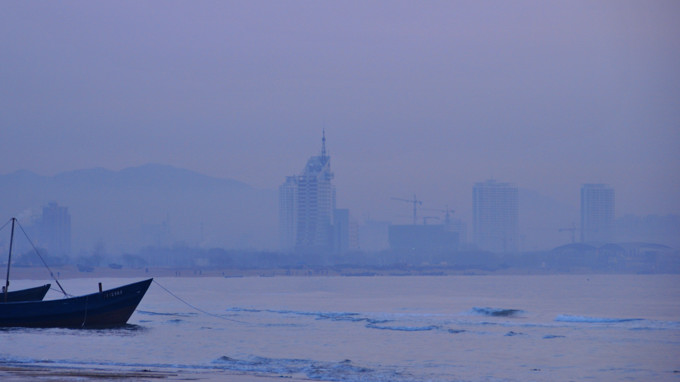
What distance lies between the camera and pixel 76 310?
145 feet

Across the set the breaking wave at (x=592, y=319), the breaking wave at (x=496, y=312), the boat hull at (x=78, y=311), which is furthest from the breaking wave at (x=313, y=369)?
the breaking wave at (x=496, y=312)

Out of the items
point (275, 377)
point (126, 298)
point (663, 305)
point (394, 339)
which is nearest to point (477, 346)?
point (394, 339)

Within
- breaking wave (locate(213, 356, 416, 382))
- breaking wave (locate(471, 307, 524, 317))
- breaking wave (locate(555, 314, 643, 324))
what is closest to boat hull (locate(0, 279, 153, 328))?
breaking wave (locate(213, 356, 416, 382))

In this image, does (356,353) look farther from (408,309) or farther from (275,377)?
(408,309)

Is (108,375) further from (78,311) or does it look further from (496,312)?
(496,312)

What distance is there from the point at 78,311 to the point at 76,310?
0.12 m

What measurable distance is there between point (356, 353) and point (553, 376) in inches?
358

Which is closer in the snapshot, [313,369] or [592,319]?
[313,369]

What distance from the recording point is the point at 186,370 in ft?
93.3

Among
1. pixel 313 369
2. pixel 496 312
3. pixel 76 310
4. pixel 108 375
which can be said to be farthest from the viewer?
pixel 496 312

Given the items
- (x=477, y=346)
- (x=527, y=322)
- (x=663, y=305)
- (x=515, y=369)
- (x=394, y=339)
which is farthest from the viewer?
(x=663, y=305)

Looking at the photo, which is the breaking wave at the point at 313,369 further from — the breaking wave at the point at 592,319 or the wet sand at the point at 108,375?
the breaking wave at the point at 592,319

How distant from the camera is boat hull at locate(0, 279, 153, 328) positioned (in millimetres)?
43250

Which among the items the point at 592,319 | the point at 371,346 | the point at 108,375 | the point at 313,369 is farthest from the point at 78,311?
the point at 592,319
